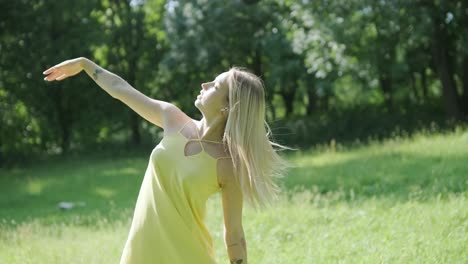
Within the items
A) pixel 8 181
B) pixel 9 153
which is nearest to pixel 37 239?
pixel 8 181

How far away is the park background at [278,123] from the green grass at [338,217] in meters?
0.04

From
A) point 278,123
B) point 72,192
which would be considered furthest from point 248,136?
point 278,123

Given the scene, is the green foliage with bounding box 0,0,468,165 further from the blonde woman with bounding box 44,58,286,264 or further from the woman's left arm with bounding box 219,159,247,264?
the woman's left arm with bounding box 219,159,247,264

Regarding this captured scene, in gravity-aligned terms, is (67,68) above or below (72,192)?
above

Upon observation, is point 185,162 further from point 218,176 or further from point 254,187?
point 254,187

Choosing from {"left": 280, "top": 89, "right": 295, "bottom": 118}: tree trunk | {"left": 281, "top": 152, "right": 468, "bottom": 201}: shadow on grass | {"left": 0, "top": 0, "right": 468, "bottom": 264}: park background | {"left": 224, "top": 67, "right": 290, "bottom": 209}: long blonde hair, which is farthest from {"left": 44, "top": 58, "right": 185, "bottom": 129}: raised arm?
{"left": 280, "top": 89, "right": 295, "bottom": 118}: tree trunk

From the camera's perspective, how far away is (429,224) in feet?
22.3

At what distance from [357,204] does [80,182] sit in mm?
11004

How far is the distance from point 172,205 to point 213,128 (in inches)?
19.9

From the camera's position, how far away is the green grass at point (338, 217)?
20.9 feet

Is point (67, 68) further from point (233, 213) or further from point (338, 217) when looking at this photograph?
point (338, 217)

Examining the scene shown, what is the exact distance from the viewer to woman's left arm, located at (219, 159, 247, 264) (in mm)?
3371

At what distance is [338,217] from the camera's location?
8.11 m

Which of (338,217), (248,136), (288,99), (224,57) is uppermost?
(224,57)
